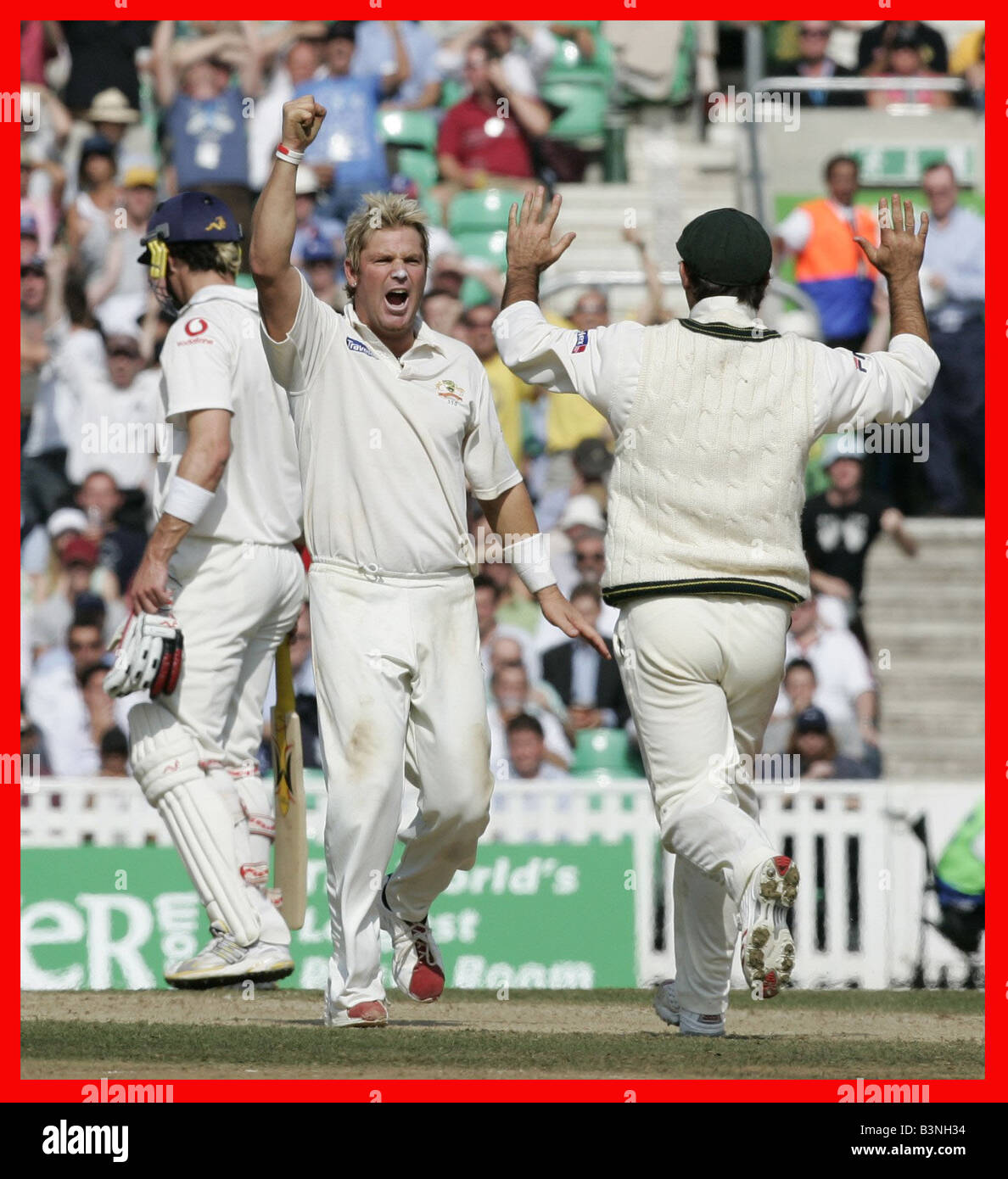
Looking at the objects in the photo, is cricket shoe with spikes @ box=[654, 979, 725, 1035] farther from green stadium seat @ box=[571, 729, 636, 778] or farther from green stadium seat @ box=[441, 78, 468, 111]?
green stadium seat @ box=[441, 78, 468, 111]

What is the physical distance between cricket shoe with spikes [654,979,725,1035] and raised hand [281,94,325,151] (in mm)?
2825

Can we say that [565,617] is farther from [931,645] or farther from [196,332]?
[931,645]

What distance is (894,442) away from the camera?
14.1 meters

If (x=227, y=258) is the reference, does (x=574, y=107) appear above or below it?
above

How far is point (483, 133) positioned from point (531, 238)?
967cm

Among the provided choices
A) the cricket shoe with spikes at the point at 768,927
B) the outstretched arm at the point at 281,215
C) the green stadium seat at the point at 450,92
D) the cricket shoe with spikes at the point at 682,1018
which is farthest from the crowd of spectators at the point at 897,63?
the cricket shoe with spikes at the point at 768,927

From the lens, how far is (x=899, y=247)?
6.58 metres

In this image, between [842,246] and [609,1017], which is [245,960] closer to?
[609,1017]

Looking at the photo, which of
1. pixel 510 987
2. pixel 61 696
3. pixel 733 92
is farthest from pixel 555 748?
pixel 733 92

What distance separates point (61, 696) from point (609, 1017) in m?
5.75

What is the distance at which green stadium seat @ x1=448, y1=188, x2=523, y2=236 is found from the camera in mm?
15352

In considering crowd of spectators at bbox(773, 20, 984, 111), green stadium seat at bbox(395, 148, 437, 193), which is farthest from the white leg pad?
crowd of spectators at bbox(773, 20, 984, 111)

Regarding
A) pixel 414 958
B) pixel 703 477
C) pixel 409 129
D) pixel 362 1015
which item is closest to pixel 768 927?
pixel 703 477
